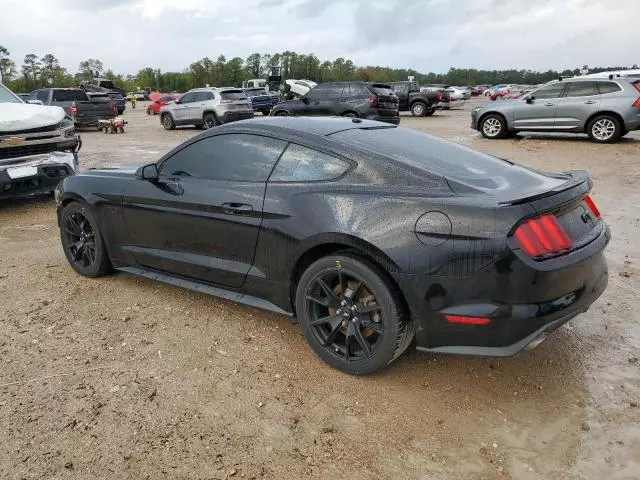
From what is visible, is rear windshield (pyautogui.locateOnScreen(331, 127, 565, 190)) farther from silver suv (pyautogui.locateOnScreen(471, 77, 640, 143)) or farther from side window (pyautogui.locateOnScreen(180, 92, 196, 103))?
side window (pyautogui.locateOnScreen(180, 92, 196, 103))

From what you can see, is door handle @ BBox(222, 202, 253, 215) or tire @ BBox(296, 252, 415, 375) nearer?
tire @ BBox(296, 252, 415, 375)

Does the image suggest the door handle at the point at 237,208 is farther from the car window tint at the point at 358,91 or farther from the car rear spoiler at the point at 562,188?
the car window tint at the point at 358,91

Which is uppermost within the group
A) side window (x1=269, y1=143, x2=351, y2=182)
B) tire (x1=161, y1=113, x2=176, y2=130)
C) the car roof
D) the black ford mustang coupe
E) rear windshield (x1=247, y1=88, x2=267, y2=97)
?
the car roof

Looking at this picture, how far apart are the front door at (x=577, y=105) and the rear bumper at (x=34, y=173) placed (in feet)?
37.7

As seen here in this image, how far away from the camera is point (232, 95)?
19.7 m

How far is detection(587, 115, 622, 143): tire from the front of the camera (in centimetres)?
1291

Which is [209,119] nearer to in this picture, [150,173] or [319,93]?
[319,93]

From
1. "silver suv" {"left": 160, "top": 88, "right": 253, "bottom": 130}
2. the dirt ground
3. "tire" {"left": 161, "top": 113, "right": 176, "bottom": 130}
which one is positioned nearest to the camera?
the dirt ground

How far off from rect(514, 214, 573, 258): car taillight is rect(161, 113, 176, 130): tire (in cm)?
1973

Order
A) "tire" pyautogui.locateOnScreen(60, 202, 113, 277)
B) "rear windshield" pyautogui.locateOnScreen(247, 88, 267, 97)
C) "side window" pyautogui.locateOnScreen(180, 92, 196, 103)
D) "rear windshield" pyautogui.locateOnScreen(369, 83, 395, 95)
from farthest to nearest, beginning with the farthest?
"rear windshield" pyautogui.locateOnScreen(247, 88, 267, 97) → "side window" pyautogui.locateOnScreen(180, 92, 196, 103) → "rear windshield" pyautogui.locateOnScreen(369, 83, 395, 95) → "tire" pyautogui.locateOnScreen(60, 202, 113, 277)

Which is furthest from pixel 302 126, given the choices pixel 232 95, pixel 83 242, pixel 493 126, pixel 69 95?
pixel 69 95

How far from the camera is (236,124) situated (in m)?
3.83

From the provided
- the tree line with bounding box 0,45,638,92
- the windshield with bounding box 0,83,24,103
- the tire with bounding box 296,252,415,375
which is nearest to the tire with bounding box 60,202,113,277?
the tire with bounding box 296,252,415,375

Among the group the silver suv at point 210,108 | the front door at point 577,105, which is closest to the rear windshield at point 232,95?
the silver suv at point 210,108
